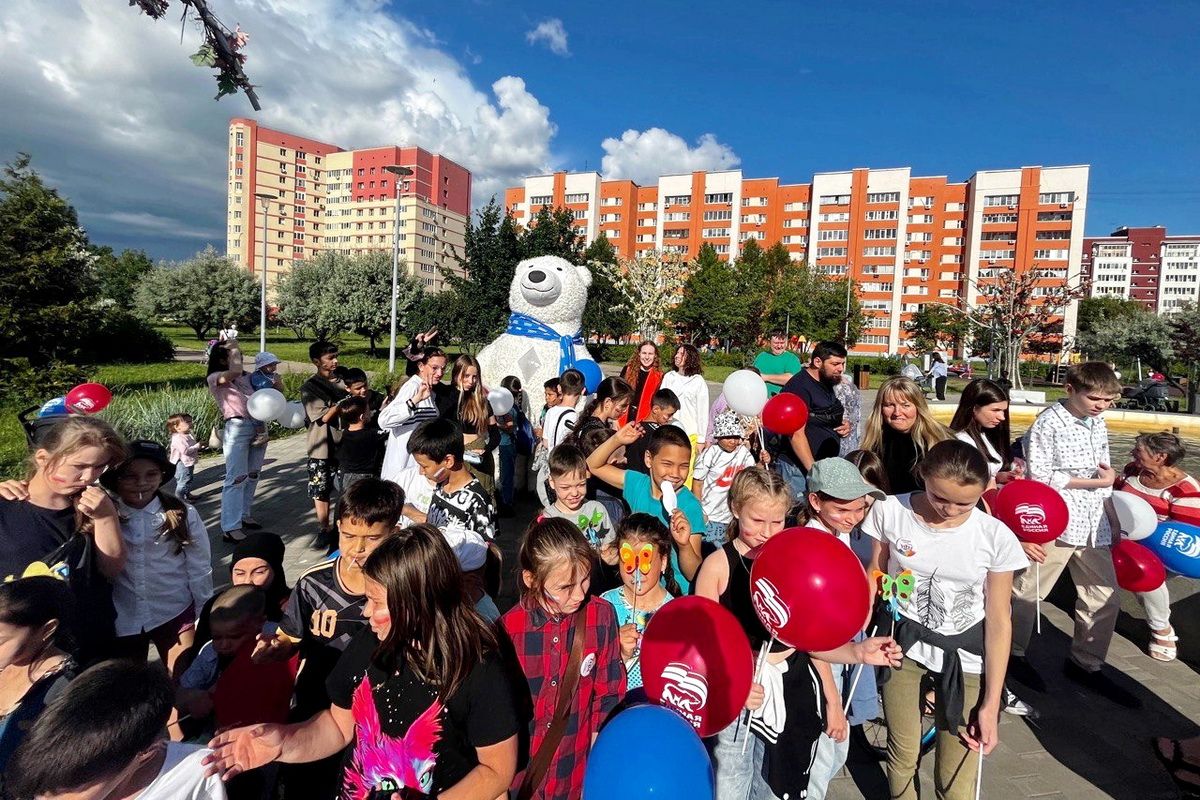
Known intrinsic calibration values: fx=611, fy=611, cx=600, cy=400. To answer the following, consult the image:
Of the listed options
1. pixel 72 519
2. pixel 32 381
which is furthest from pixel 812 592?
pixel 32 381

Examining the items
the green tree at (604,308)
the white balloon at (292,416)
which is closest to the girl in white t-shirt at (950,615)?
the white balloon at (292,416)

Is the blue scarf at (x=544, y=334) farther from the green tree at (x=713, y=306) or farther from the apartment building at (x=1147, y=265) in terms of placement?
the apartment building at (x=1147, y=265)

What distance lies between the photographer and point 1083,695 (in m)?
3.66

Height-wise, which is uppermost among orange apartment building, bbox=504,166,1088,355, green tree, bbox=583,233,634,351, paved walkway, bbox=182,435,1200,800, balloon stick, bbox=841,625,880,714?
orange apartment building, bbox=504,166,1088,355

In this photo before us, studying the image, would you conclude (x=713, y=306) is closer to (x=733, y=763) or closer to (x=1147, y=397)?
(x=1147, y=397)

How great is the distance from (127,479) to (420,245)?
309 feet

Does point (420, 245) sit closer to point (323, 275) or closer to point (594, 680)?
point (323, 275)

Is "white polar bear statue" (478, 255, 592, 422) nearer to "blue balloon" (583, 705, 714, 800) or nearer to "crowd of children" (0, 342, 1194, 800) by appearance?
"crowd of children" (0, 342, 1194, 800)

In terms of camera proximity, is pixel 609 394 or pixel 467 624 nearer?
pixel 467 624

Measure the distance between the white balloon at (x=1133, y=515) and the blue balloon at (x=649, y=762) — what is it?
3738 mm

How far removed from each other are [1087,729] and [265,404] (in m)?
6.28

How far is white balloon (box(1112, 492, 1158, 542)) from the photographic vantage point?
3.85 meters

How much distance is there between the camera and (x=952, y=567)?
2.34m

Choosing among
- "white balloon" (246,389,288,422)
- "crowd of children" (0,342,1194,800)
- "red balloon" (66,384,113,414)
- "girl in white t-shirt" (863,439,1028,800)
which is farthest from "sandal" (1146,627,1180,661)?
"red balloon" (66,384,113,414)
